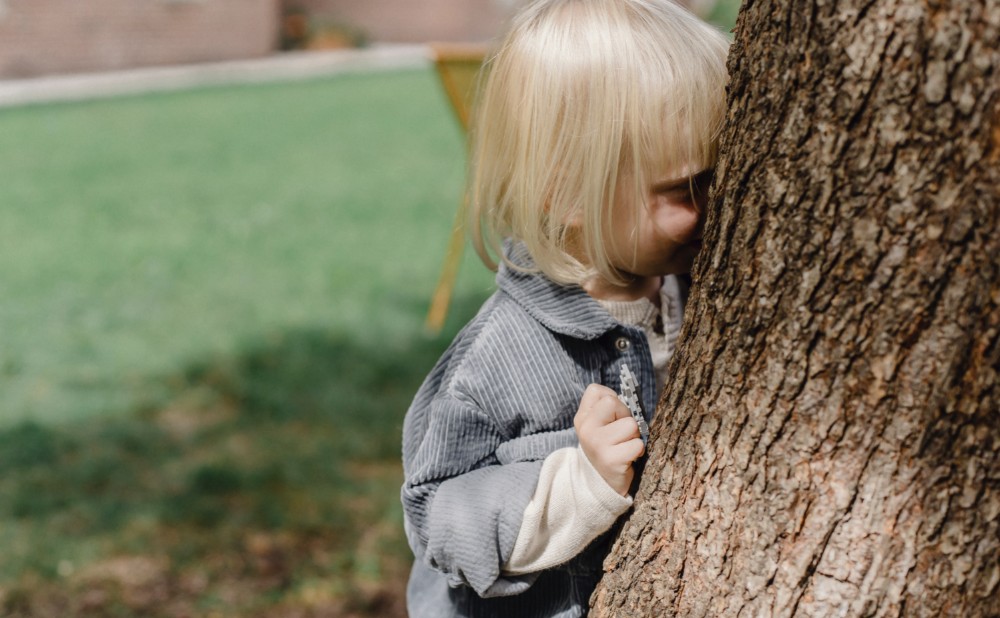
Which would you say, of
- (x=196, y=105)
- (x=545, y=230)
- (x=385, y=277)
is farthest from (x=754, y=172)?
(x=196, y=105)

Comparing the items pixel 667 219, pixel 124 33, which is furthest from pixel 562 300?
pixel 124 33

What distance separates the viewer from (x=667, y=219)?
4.65 ft

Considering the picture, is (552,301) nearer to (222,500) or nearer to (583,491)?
(583,491)

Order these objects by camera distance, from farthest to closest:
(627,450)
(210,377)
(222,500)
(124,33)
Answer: (124,33) < (210,377) < (222,500) < (627,450)

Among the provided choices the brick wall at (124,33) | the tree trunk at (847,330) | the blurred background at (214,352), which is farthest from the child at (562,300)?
the brick wall at (124,33)

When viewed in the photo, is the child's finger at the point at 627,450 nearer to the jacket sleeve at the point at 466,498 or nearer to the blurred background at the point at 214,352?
the jacket sleeve at the point at 466,498

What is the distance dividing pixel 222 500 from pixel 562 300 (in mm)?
2293

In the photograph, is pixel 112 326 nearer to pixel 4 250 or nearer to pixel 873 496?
pixel 4 250

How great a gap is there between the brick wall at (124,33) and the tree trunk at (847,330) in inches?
683

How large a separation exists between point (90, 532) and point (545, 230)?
2347mm

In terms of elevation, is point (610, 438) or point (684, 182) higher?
point (684, 182)

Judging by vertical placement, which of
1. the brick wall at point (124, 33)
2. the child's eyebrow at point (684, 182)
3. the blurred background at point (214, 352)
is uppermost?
the child's eyebrow at point (684, 182)

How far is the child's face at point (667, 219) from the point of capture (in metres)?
1.41

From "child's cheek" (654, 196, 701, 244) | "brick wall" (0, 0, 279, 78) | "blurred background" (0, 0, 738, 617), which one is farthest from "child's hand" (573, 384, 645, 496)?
"brick wall" (0, 0, 279, 78)
